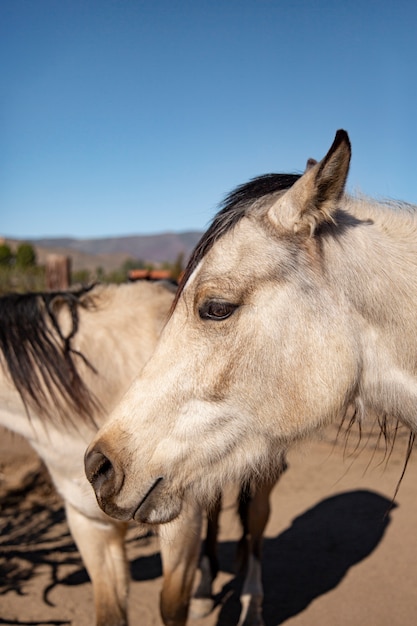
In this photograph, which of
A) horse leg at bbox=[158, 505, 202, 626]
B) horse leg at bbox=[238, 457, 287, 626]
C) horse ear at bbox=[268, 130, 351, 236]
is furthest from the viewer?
horse leg at bbox=[238, 457, 287, 626]

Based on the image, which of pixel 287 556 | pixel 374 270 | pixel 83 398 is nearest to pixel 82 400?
pixel 83 398

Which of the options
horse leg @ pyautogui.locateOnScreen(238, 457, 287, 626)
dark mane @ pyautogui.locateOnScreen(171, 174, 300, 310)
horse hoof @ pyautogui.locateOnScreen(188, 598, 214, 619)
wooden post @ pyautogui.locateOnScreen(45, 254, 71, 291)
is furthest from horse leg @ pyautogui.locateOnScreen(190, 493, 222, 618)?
wooden post @ pyautogui.locateOnScreen(45, 254, 71, 291)

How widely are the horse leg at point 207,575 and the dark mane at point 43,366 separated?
5.36 ft

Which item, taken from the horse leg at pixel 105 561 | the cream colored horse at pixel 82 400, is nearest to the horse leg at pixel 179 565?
the cream colored horse at pixel 82 400

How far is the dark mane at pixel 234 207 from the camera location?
1.73 m

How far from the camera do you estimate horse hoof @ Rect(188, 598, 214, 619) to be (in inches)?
154

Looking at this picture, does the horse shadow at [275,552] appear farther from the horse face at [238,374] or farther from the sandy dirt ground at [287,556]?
the horse face at [238,374]

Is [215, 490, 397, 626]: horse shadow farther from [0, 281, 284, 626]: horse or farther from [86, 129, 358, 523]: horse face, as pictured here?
[86, 129, 358, 523]: horse face

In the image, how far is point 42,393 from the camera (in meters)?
2.82

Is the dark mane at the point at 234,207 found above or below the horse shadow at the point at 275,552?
above

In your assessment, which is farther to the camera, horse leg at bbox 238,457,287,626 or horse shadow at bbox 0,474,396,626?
horse shadow at bbox 0,474,396,626

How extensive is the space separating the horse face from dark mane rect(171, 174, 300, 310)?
0.36 feet

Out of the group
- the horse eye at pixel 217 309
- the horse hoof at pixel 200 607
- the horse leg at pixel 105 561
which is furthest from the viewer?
the horse hoof at pixel 200 607

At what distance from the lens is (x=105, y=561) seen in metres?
2.95
